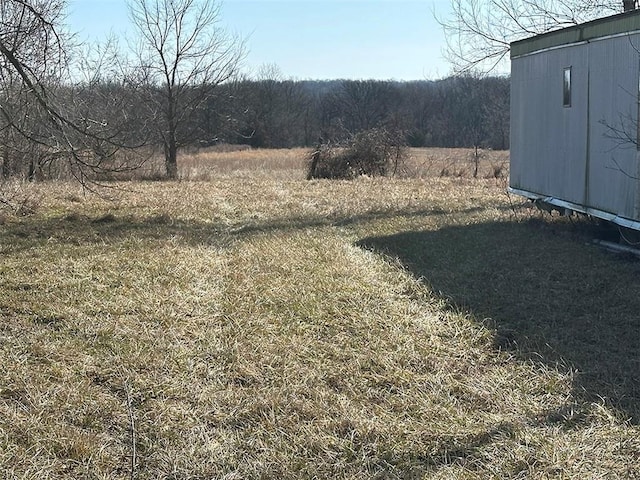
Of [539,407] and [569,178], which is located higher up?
[569,178]

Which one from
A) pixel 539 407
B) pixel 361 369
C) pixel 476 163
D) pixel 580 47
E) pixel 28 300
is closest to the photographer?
pixel 539 407

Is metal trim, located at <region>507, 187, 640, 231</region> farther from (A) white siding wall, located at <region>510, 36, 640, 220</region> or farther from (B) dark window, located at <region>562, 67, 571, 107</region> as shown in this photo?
(B) dark window, located at <region>562, 67, 571, 107</region>

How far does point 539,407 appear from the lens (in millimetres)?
3689

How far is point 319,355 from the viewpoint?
4609 mm

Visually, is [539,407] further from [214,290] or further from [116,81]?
[116,81]

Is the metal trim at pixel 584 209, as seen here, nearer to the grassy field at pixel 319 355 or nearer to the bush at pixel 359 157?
the grassy field at pixel 319 355

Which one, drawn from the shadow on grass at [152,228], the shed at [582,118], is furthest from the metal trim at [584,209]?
the shadow on grass at [152,228]

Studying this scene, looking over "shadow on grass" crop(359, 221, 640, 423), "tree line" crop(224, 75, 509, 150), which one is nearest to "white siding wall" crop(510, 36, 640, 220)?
"shadow on grass" crop(359, 221, 640, 423)

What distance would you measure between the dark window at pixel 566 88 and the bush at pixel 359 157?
12.3 metres

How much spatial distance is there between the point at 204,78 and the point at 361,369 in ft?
67.6

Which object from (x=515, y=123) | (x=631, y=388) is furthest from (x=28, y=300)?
(x=515, y=123)

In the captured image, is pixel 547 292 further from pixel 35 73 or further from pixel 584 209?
pixel 35 73

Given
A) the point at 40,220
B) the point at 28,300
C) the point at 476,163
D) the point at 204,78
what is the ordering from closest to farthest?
the point at 28,300 < the point at 40,220 < the point at 476,163 < the point at 204,78

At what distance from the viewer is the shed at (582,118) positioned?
24.6 feet
